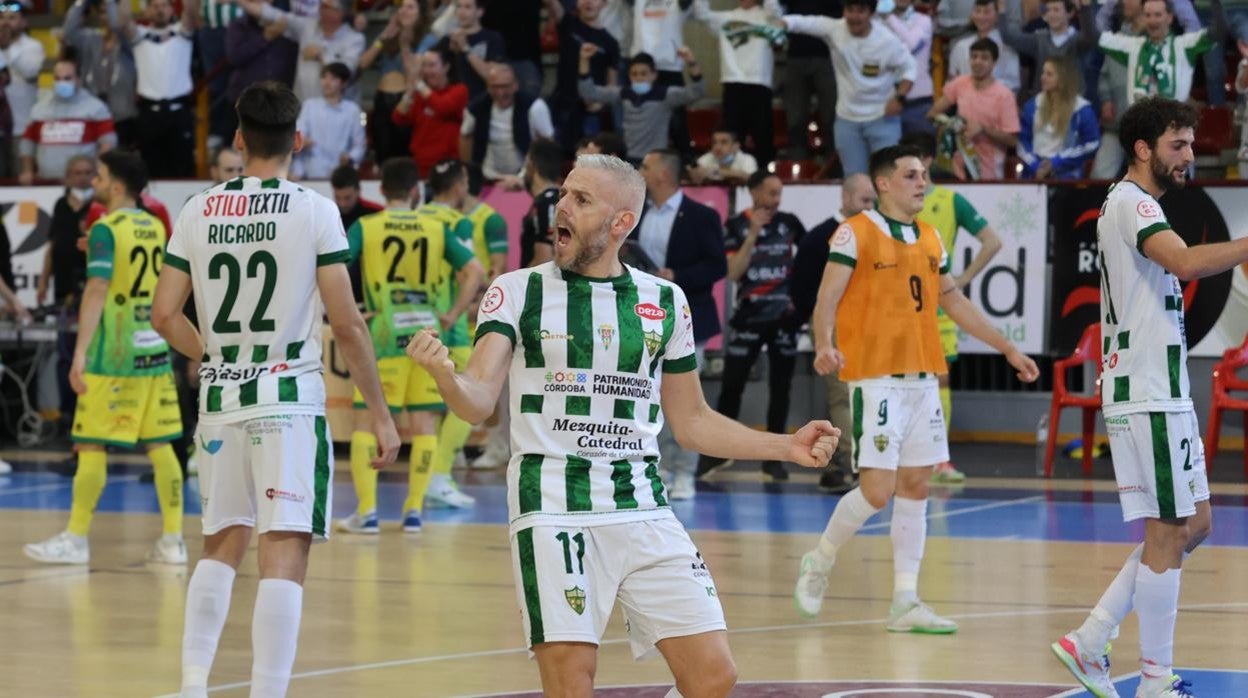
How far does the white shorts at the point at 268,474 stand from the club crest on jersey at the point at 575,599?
1619 mm

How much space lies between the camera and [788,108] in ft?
58.4

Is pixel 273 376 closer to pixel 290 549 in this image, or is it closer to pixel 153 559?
pixel 290 549

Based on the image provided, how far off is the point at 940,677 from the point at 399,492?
23.6 ft

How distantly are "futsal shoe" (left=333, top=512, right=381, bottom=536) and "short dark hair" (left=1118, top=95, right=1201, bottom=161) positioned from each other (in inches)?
241

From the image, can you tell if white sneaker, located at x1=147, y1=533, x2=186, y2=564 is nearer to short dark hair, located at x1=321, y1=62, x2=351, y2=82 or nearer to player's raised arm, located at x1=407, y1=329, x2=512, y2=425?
player's raised arm, located at x1=407, y1=329, x2=512, y2=425

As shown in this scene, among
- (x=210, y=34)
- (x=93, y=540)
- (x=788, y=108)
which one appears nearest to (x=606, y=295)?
(x=93, y=540)

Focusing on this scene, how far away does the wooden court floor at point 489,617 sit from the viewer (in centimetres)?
753

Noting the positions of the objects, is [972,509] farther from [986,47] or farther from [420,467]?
[986,47]

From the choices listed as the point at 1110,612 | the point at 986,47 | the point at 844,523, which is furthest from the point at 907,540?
the point at 986,47

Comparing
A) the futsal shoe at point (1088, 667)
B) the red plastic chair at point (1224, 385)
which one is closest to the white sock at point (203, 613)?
the futsal shoe at point (1088, 667)

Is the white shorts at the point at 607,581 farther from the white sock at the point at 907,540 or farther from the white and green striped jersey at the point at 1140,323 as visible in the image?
the white sock at the point at 907,540

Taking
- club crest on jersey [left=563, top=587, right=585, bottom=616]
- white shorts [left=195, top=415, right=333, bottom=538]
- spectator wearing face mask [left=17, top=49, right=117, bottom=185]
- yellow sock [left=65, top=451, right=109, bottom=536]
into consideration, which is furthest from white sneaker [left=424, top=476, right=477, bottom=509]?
club crest on jersey [left=563, top=587, right=585, bottom=616]

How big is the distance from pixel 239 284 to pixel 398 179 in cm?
552

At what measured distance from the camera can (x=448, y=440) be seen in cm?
1306
